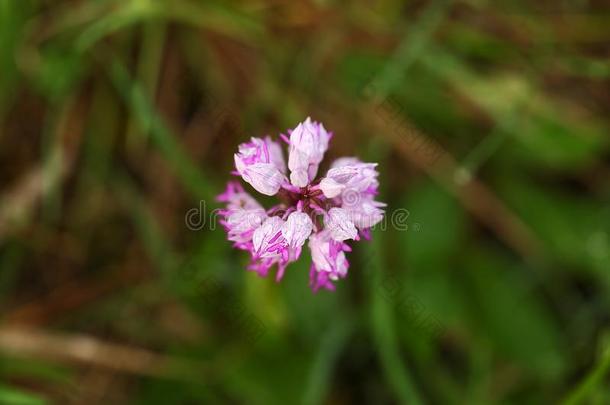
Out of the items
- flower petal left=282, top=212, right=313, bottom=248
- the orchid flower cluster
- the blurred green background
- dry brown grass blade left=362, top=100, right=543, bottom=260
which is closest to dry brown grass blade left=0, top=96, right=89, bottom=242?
the blurred green background

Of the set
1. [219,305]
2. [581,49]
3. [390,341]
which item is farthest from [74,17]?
[581,49]

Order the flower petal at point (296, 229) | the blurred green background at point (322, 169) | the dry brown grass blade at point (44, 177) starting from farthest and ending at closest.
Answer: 1. the dry brown grass blade at point (44, 177)
2. the blurred green background at point (322, 169)
3. the flower petal at point (296, 229)

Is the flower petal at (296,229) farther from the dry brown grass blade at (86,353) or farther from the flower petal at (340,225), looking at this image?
the dry brown grass blade at (86,353)

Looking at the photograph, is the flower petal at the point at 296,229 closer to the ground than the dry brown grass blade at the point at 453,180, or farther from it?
closer to the ground

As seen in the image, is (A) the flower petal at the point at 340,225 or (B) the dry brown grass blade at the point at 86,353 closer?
(A) the flower petal at the point at 340,225

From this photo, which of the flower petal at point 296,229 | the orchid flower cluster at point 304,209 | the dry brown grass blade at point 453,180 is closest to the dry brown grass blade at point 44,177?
the dry brown grass blade at point 453,180

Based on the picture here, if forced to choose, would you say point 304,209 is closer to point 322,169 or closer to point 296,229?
point 296,229

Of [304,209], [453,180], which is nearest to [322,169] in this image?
[453,180]

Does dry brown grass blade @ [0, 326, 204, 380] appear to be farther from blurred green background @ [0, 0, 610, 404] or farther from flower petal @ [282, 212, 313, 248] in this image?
flower petal @ [282, 212, 313, 248]
